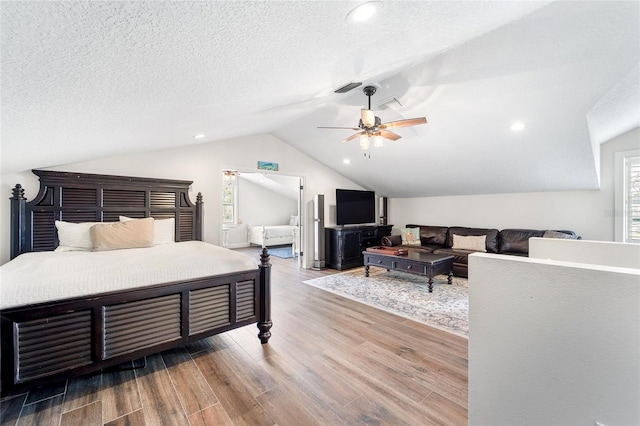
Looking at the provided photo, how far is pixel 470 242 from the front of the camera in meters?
5.31

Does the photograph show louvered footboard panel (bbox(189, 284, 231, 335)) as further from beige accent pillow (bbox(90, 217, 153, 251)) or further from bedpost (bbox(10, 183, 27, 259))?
bedpost (bbox(10, 183, 27, 259))

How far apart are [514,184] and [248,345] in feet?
16.9

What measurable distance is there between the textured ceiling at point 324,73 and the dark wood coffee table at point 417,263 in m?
1.77

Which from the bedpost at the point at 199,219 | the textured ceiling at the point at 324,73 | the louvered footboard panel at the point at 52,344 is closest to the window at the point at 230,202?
the bedpost at the point at 199,219

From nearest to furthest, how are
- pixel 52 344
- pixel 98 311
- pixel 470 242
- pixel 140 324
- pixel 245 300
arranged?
pixel 52 344 → pixel 98 311 → pixel 140 324 → pixel 245 300 → pixel 470 242

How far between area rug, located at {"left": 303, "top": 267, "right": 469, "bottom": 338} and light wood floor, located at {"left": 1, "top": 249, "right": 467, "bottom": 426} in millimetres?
363

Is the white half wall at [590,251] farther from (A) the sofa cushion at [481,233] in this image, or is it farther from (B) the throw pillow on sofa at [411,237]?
(B) the throw pillow on sofa at [411,237]

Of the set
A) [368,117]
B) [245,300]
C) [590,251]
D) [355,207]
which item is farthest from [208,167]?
[590,251]

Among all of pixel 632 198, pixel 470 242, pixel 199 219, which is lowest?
pixel 470 242

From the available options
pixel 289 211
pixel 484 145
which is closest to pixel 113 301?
pixel 484 145

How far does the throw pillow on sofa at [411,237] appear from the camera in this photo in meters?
6.00

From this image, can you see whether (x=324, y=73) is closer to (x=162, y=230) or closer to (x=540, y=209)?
(x=162, y=230)

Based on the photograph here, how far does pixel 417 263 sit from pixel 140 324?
143 inches

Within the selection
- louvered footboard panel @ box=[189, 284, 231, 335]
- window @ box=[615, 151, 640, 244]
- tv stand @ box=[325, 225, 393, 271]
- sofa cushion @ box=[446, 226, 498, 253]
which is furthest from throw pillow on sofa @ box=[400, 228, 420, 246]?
louvered footboard panel @ box=[189, 284, 231, 335]
